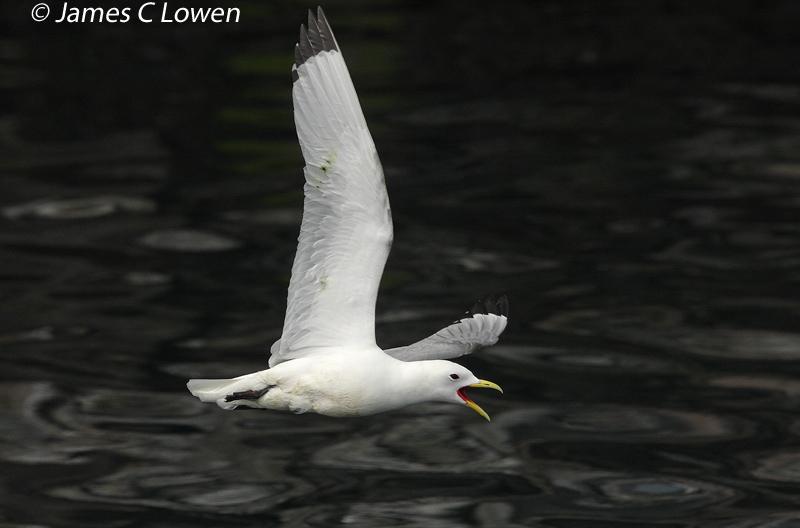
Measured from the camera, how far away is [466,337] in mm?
14289

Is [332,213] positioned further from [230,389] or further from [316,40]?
[230,389]

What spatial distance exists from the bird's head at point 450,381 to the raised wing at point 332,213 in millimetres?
744

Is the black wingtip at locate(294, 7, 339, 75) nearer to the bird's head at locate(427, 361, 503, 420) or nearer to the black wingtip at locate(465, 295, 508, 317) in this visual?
the bird's head at locate(427, 361, 503, 420)

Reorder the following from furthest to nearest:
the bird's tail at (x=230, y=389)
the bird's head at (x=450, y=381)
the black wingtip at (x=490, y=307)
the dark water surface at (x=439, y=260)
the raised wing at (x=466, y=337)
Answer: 1. the dark water surface at (x=439, y=260)
2. the black wingtip at (x=490, y=307)
3. the raised wing at (x=466, y=337)
4. the bird's head at (x=450, y=381)
5. the bird's tail at (x=230, y=389)

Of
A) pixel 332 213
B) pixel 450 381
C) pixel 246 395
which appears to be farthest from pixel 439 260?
pixel 246 395

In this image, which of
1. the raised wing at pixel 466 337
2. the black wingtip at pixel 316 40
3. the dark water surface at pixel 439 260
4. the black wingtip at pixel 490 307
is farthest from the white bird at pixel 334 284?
the dark water surface at pixel 439 260

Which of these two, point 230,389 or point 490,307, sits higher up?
point 490,307

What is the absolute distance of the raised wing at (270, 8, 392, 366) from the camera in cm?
1173

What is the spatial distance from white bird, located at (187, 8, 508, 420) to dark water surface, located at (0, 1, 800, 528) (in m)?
12.0

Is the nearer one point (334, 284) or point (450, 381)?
point (334, 284)

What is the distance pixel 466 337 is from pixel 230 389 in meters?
3.24

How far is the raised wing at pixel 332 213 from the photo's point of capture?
11.7 metres

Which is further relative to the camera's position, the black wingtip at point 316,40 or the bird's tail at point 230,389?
the bird's tail at point 230,389

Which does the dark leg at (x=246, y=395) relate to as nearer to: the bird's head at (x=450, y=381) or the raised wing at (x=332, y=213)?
the raised wing at (x=332, y=213)
